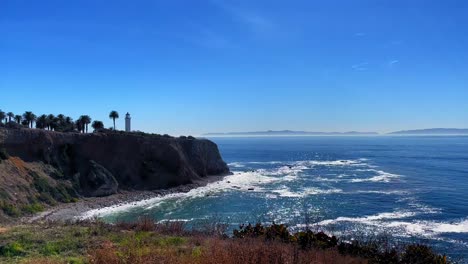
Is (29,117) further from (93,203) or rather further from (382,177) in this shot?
(382,177)

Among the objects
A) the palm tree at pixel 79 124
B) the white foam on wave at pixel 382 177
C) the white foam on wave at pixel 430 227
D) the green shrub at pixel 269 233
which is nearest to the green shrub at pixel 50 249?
the green shrub at pixel 269 233

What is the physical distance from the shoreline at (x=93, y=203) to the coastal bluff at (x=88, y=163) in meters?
1.87

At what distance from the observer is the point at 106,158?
63219 mm

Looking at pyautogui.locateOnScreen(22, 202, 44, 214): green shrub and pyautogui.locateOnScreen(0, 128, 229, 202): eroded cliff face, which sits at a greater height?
pyautogui.locateOnScreen(0, 128, 229, 202): eroded cliff face

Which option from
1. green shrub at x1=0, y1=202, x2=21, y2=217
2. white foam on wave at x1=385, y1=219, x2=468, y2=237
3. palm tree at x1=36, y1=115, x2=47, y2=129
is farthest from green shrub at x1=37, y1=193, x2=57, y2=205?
white foam on wave at x1=385, y1=219, x2=468, y2=237

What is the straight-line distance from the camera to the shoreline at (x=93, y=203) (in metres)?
41.4

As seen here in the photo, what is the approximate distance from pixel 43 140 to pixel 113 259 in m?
52.6

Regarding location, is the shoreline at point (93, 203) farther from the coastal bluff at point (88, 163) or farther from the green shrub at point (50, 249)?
the green shrub at point (50, 249)

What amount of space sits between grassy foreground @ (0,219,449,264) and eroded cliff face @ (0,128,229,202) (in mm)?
36540

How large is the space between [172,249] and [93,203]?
1656 inches

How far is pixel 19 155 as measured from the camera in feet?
173

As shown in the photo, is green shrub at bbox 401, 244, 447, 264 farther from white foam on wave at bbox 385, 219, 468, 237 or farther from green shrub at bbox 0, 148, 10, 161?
green shrub at bbox 0, 148, 10, 161

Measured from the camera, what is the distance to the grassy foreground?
9.10 meters

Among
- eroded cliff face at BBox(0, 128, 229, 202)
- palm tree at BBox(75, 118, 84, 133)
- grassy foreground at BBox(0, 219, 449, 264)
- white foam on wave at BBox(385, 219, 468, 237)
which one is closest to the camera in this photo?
grassy foreground at BBox(0, 219, 449, 264)
